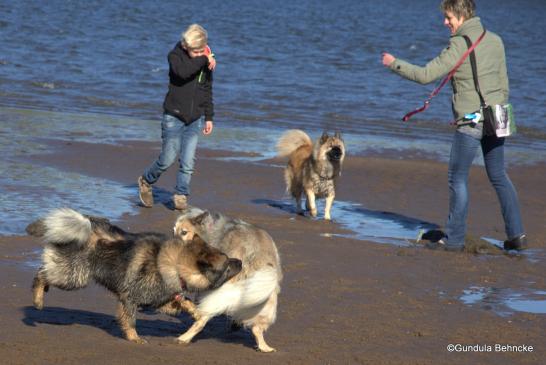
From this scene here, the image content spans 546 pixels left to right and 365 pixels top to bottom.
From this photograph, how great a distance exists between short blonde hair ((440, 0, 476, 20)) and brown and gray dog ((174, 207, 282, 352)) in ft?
10.9

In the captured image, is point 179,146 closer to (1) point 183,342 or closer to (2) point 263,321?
(1) point 183,342

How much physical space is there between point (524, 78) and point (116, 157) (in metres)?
16.8

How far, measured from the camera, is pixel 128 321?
5766mm

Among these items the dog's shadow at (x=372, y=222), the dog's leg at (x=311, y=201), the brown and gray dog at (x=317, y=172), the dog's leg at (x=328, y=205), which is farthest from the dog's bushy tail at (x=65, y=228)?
the dog's leg at (x=311, y=201)

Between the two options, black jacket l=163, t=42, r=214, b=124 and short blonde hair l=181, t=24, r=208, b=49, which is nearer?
short blonde hair l=181, t=24, r=208, b=49

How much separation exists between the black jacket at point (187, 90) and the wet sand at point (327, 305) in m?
0.97

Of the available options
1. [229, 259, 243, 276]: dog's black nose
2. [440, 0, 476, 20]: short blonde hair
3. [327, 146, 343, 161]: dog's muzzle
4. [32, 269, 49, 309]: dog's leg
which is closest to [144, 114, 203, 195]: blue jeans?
[327, 146, 343, 161]: dog's muzzle

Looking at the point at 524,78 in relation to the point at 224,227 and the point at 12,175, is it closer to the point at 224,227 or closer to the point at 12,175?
the point at 12,175

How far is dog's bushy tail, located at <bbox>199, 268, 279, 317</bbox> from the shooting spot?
5535mm

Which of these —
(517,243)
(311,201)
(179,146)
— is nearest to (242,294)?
(517,243)

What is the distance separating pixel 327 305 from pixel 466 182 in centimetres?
254

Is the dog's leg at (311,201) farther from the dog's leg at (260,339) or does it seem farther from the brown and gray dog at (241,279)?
the dog's leg at (260,339)

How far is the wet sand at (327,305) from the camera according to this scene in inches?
223

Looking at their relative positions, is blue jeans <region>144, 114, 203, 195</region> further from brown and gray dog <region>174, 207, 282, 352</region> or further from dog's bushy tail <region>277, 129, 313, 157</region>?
brown and gray dog <region>174, 207, 282, 352</region>
